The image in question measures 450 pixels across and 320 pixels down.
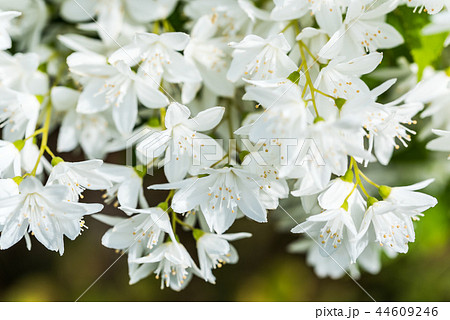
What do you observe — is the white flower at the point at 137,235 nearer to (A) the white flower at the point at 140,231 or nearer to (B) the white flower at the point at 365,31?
(A) the white flower at the point at 140,231

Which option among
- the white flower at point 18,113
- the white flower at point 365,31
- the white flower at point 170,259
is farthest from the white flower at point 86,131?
the white flower at point 365,31

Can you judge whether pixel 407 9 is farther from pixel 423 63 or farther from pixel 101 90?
pixel 101 90

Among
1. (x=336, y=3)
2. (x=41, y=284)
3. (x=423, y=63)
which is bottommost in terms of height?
(x=41, y=284)

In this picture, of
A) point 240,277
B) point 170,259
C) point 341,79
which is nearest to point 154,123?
point 170,259

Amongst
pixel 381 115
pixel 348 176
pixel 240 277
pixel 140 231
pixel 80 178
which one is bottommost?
pixel 240 277

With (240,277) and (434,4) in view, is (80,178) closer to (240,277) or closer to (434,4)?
(434,4)

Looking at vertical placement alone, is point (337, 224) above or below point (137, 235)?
above
